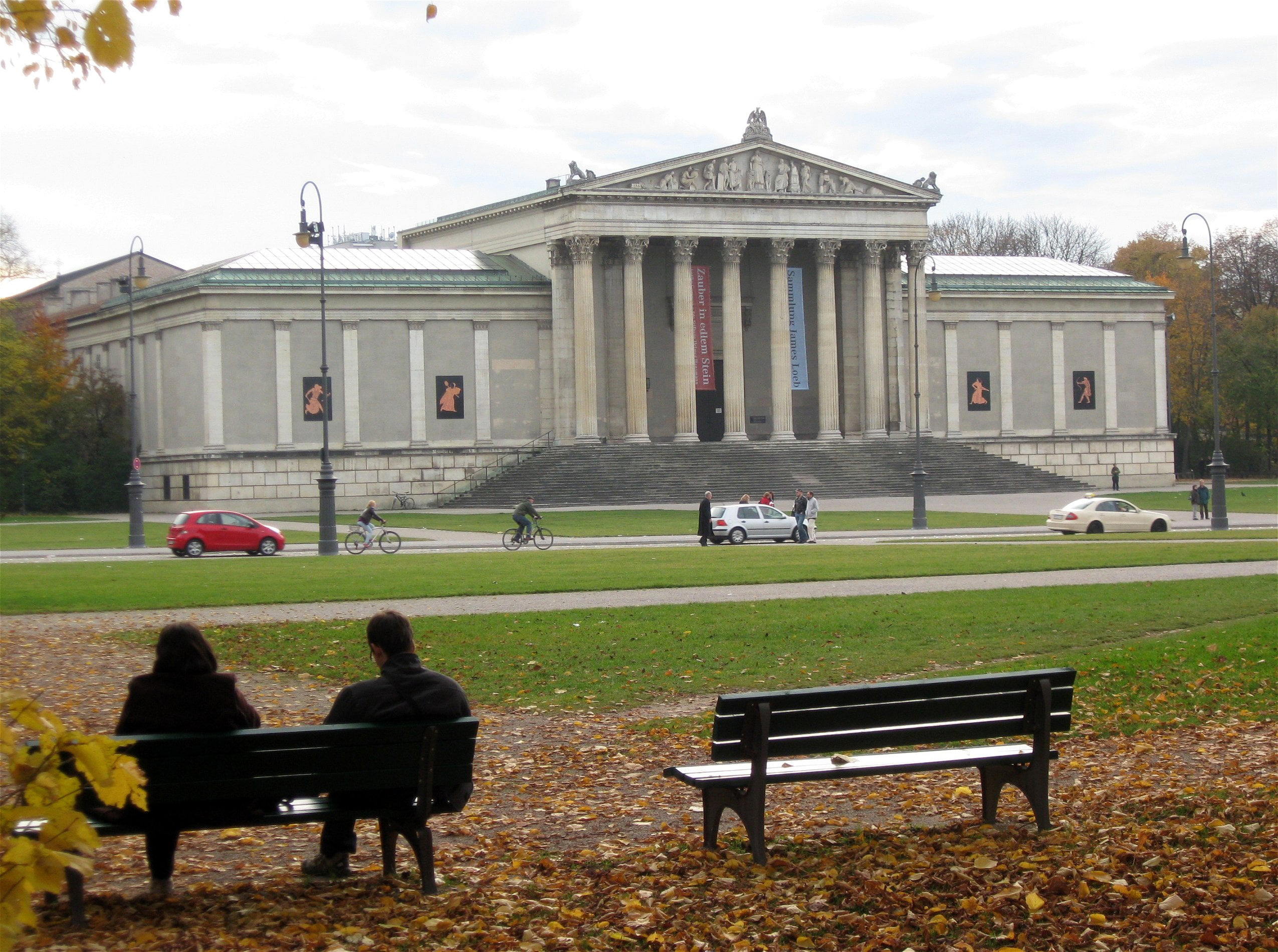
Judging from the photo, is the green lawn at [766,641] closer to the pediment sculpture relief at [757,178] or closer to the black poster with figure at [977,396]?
the pediment sculpture relief at [757,178]

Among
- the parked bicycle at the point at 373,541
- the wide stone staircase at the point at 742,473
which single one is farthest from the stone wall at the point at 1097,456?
the parked bicycle at the point at 373,541

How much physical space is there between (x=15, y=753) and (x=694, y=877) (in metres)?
5.13

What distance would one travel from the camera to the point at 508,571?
34312mm

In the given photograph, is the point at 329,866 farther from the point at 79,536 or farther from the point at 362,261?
the point at 362,261

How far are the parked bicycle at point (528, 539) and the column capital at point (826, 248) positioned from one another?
40333 mm

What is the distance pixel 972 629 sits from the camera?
21031 mm

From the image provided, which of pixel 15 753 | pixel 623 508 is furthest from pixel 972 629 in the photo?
pixel 623 508

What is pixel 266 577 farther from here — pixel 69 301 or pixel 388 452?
pixel 69 301

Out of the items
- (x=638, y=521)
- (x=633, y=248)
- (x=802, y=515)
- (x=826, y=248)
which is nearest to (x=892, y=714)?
(x=802, y=515)

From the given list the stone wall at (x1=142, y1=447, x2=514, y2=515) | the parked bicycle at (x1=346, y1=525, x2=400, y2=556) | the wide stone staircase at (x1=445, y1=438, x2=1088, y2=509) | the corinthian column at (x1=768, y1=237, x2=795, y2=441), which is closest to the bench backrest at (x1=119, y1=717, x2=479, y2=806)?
the parked bicycle at (x1=346, y1=525, x2=400, y2=556)

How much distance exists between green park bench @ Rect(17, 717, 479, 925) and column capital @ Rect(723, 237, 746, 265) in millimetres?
76573

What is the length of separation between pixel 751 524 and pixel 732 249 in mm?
35617

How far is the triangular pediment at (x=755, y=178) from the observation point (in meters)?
82.1

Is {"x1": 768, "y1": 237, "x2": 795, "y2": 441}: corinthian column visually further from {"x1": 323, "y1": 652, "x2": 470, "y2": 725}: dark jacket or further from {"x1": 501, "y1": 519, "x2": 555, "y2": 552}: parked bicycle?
{"x1": 323, "y1": 652, "x2": 470, "y2": 725}: dark jacket
